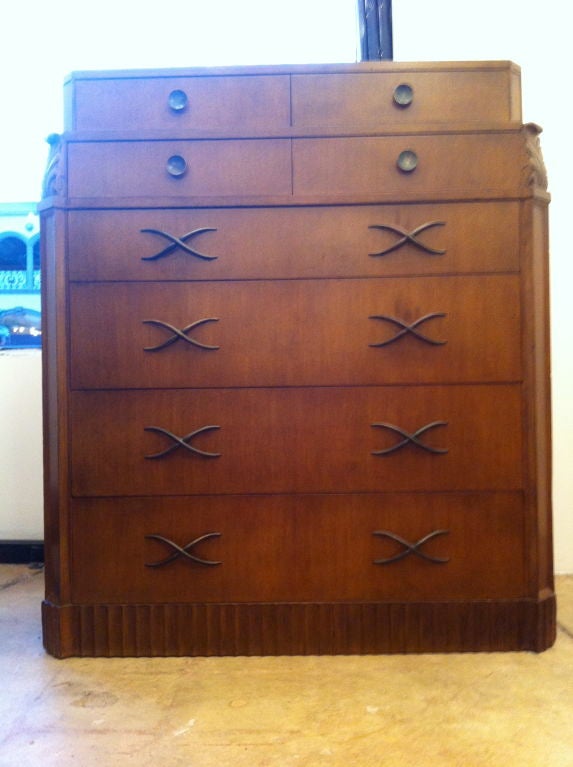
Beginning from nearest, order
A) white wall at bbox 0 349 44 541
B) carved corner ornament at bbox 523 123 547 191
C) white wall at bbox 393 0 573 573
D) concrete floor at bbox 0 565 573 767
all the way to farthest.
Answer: concrete floor at bbox 0 565 573 767 < carved corner ornament at bbox 523 123 547 191 < white wall at bbox 393 0 573 573 < white wall at bbox 0 349 44 541

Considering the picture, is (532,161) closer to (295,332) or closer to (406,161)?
(406,161)

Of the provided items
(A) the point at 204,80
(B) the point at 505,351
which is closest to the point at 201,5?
(A) the point at 204,80

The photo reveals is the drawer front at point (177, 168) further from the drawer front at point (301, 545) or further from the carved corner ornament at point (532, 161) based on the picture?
the drawer front at point (301, 545)

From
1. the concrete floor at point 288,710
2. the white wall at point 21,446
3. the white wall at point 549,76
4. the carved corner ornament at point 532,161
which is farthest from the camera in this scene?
the white wall at point 21,446

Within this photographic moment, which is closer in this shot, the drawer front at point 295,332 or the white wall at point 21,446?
the drawer front at point 295,332

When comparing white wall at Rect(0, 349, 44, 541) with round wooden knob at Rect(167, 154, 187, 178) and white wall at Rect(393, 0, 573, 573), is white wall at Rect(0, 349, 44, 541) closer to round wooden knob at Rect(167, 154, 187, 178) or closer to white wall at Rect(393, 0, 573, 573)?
round wooden knob at Rect(167, 154, 187, 178)

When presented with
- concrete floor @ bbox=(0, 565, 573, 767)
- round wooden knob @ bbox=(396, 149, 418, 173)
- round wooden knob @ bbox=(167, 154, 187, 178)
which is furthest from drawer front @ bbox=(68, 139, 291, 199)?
concrete floor @ bbox=(0, 565, 573, 767)

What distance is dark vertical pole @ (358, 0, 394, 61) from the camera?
195 cm

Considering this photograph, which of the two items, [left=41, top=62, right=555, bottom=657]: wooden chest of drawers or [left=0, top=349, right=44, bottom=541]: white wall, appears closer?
[left=41, top=62, right=555, bottom=657]: wooden chest of drawers

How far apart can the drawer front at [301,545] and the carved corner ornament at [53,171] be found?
25.3 inches

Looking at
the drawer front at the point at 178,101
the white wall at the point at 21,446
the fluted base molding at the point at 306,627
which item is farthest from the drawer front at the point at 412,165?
the white wall at the point at 21,446

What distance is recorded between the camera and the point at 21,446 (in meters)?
2.09

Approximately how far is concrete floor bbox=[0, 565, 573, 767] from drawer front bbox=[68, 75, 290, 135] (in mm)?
1095

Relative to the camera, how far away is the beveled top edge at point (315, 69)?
143 cm
